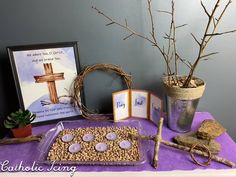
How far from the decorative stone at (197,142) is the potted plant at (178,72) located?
77mm

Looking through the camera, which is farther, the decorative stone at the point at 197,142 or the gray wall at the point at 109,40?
the gray wall at the point at 109,40

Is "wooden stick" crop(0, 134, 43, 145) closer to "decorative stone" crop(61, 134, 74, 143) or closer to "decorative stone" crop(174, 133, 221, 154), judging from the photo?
"decorative stone" crop(61, 134, 74, 143)

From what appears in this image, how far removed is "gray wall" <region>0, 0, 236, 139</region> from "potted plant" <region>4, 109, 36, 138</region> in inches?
8.4

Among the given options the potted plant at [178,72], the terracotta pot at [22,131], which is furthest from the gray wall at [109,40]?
the terracotta pot at [22,131]

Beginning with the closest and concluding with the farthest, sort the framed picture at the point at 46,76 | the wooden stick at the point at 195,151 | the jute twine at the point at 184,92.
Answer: the wooden stick at the point at 195,151 → the jute twine at the point at 184,92 → the framed picture at the point at 46,76

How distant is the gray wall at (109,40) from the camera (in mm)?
1048

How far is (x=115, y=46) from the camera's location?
3.64 ft

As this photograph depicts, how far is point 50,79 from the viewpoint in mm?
1075

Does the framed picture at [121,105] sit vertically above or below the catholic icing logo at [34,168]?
above

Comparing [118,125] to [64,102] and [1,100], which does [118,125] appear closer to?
[64,102]

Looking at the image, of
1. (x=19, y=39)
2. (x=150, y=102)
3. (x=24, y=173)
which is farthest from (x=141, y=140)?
(x=19, y=39)

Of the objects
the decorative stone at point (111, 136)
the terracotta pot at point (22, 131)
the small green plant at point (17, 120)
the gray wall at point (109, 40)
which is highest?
the gray wall at point (109, 40)

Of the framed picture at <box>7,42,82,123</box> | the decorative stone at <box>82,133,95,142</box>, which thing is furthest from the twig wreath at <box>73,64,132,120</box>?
the decorative stone at <box>82,133,95,142</box>

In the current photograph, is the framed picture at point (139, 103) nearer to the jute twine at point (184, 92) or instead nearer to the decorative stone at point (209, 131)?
the jute twine at point (184, 92)
